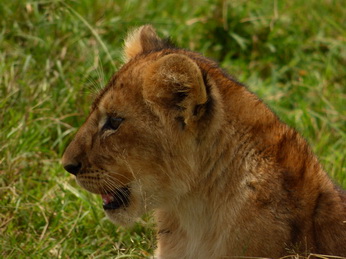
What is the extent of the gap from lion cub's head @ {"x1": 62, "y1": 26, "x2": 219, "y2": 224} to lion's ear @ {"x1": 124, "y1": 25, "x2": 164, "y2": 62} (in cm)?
42

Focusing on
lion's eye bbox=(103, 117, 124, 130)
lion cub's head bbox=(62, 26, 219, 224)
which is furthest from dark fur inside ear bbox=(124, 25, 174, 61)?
lion's eye bbox=(103, 117, 124, 130)

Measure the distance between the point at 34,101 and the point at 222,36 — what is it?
248 cm

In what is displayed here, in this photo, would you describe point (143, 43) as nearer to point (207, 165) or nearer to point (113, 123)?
point (113, 123)

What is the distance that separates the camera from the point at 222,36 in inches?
312

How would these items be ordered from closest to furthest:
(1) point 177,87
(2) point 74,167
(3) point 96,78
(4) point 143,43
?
(1) point 177,87 → (2) point 74,167 → (4) point 143,43 → (3) point 96,78

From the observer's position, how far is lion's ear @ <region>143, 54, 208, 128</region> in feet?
13.5

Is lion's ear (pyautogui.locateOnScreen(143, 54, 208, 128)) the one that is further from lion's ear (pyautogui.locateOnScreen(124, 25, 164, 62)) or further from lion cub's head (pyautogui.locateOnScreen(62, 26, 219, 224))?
lion's ear (pyautogui.locateOnScreen(124, 25, 164, 62))

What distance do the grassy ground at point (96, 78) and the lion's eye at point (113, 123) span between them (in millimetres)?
642

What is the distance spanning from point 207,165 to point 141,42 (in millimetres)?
1079

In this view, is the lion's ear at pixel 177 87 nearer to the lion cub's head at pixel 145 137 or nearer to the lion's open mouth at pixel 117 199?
the lion cub's head at pixel 145 137

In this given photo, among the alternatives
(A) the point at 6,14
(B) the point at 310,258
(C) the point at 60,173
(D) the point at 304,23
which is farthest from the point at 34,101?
(D) the point at 304,23

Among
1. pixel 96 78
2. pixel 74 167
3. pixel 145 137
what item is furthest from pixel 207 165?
pixel 96 78

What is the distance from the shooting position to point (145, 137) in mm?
4328

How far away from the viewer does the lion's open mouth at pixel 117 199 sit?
443cm
